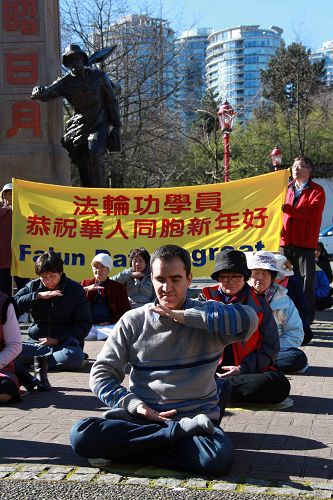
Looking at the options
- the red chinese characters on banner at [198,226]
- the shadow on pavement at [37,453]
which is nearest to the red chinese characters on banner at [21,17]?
the red chinese characters on banner at [198,226]

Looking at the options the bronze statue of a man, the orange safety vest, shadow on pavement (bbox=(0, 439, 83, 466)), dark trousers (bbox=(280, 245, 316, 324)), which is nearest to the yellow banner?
dark trousers (bbox=(280, 245, 316, 324))

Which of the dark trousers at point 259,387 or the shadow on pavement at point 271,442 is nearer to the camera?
the shadow on pavement at point 271,442

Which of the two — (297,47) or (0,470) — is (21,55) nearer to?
(0,470)

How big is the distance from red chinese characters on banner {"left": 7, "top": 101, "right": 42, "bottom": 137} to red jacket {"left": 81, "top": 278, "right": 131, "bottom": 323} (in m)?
4.74

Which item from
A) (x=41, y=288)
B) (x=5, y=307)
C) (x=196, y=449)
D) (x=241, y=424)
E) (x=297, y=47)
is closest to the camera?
(x=196, y=449)

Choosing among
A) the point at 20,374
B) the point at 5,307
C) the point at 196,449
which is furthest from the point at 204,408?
the point at 20,374

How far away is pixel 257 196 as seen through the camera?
33.8 ft

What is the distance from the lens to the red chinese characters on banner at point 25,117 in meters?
13.3

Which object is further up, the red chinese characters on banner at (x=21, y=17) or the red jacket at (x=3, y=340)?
the red chinese characters on banner at (x=21, y=17)

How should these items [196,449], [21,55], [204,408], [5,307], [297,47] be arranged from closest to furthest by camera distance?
[196,449]
[204,408]
[5,307]
[21,55]
[297,47]

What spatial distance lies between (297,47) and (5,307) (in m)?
40.6

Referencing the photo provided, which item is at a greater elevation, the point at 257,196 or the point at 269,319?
the point at 257,196

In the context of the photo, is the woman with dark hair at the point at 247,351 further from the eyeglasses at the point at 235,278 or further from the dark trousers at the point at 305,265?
the dark trousers at the point at 305,265

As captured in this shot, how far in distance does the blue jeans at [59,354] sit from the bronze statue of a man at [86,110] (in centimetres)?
490
